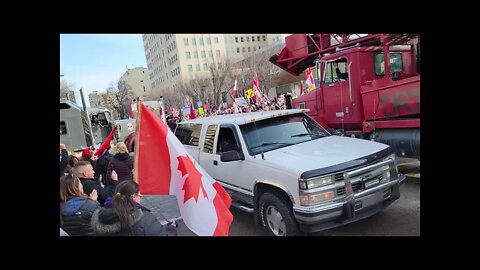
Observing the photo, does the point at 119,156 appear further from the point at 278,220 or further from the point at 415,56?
the point at 415,56

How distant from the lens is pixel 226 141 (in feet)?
15.6

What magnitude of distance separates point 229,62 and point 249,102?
55.1 feet

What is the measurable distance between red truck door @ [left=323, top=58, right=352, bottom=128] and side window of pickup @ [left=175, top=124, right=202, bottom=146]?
3.63 metres

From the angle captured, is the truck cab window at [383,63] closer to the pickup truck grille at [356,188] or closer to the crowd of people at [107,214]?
the pickup truck grille at [356,188]

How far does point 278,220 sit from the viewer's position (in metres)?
3.85

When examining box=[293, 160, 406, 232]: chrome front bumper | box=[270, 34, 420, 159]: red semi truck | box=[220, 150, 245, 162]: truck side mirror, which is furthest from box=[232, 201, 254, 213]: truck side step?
box=[270, 34, 420, 159]: red semi truck

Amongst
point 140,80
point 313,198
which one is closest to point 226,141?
point 313,198

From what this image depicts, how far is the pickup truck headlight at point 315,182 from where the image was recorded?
340cm

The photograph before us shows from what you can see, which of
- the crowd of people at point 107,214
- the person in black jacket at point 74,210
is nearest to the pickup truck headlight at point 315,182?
the crowd of people at point 107,214

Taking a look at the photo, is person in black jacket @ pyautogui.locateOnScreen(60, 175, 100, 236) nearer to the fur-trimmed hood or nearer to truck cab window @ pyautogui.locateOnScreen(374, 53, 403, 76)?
the fur-trimmed hood

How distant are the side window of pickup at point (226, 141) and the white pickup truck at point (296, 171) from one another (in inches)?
0.6

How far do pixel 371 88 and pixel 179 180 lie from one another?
5.06 meters

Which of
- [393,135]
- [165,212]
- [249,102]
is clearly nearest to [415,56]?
[393,135]

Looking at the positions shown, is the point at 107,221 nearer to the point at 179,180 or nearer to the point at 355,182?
the point at 179,180
